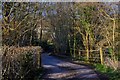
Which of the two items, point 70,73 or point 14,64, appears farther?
point 70,73

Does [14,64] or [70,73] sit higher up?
[14,64]

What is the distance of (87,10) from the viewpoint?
55.2ft

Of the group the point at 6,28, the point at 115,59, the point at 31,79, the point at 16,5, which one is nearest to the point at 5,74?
the point at 31,79

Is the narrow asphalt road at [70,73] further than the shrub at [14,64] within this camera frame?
Yes

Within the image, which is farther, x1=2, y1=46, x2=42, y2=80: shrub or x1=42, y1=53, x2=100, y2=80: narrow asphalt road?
x1=42, y1=53, x2=100, y2=80: narrow asphalt road

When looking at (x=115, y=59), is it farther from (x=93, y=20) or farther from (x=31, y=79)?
(x=31, y=79)

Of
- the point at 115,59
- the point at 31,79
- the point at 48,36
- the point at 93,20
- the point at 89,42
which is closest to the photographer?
the point at 31,79

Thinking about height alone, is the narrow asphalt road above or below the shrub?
below

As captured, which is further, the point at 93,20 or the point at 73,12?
the point at 73,12

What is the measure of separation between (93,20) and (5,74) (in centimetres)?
1041

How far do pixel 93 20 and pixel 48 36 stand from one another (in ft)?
35.0

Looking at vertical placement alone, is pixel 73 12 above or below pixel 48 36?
above

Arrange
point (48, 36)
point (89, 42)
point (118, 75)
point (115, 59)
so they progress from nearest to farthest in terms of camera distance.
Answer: point (118, 75) < point (115, 59) < point (89, 42) < point (48, 36)

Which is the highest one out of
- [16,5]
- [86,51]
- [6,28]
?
[16,5]
